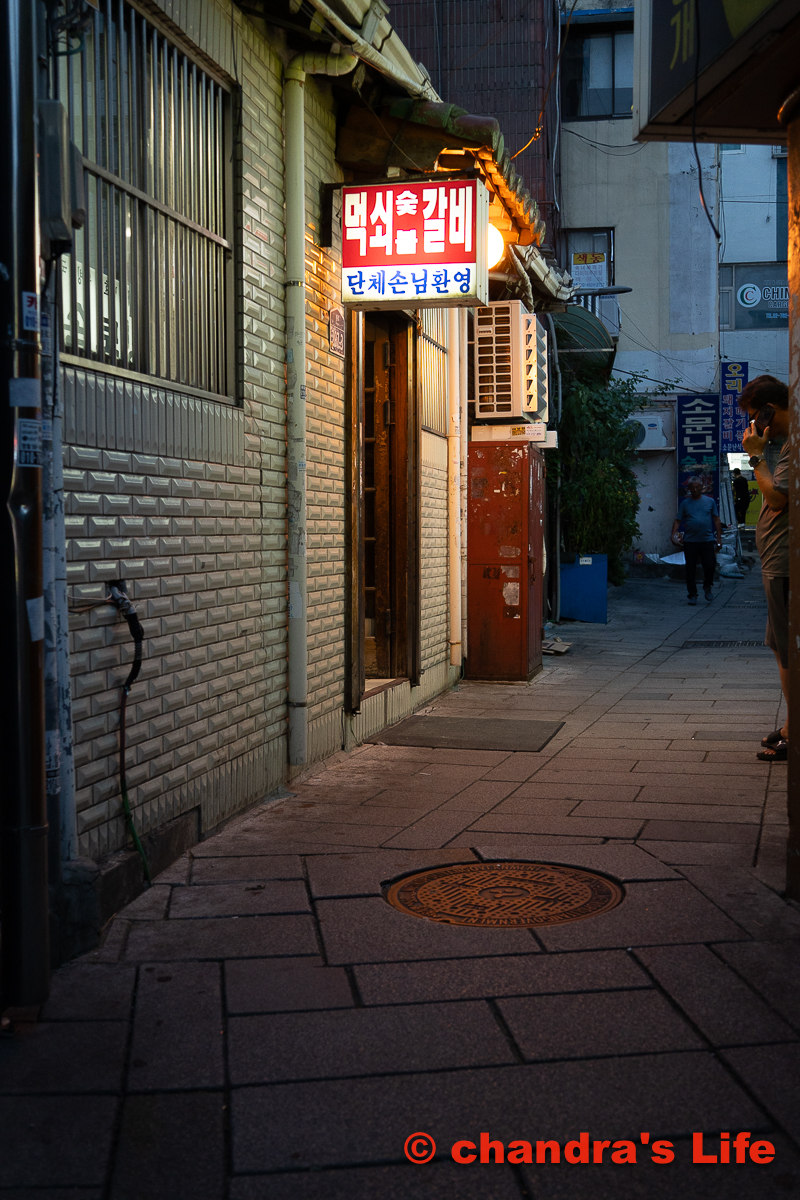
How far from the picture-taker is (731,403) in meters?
27.6

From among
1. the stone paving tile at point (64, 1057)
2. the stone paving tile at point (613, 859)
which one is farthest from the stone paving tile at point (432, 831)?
the stone paving tile at point (64, 1057)

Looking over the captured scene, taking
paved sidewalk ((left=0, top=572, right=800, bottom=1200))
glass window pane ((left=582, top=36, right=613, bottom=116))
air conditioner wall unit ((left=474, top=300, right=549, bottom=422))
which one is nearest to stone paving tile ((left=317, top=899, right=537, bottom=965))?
paved sidewalk ((left=0, top=572, right=800, bottom=1200))

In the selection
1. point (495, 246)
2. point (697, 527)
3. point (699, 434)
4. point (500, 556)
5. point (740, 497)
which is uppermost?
point (699, 434)

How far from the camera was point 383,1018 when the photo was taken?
126 inches

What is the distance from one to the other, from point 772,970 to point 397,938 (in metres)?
1.26

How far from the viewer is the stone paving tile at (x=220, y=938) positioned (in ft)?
12.2

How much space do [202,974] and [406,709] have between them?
5148 millimetres

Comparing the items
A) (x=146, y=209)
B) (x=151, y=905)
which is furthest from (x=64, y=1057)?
(x=146, y=209)

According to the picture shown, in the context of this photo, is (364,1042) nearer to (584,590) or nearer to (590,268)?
(584,590)

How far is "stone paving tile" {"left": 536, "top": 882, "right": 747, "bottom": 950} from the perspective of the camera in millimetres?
3811

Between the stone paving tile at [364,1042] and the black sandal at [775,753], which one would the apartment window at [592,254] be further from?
the stone paving tile at [364,1042]

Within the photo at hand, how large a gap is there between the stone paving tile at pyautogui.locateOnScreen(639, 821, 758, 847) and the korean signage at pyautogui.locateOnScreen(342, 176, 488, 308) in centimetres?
330

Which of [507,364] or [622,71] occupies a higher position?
[622,71]

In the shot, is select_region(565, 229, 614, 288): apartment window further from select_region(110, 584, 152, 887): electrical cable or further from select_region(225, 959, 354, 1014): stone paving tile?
select_region(225, 959, 354, 1014): stone paving tile
